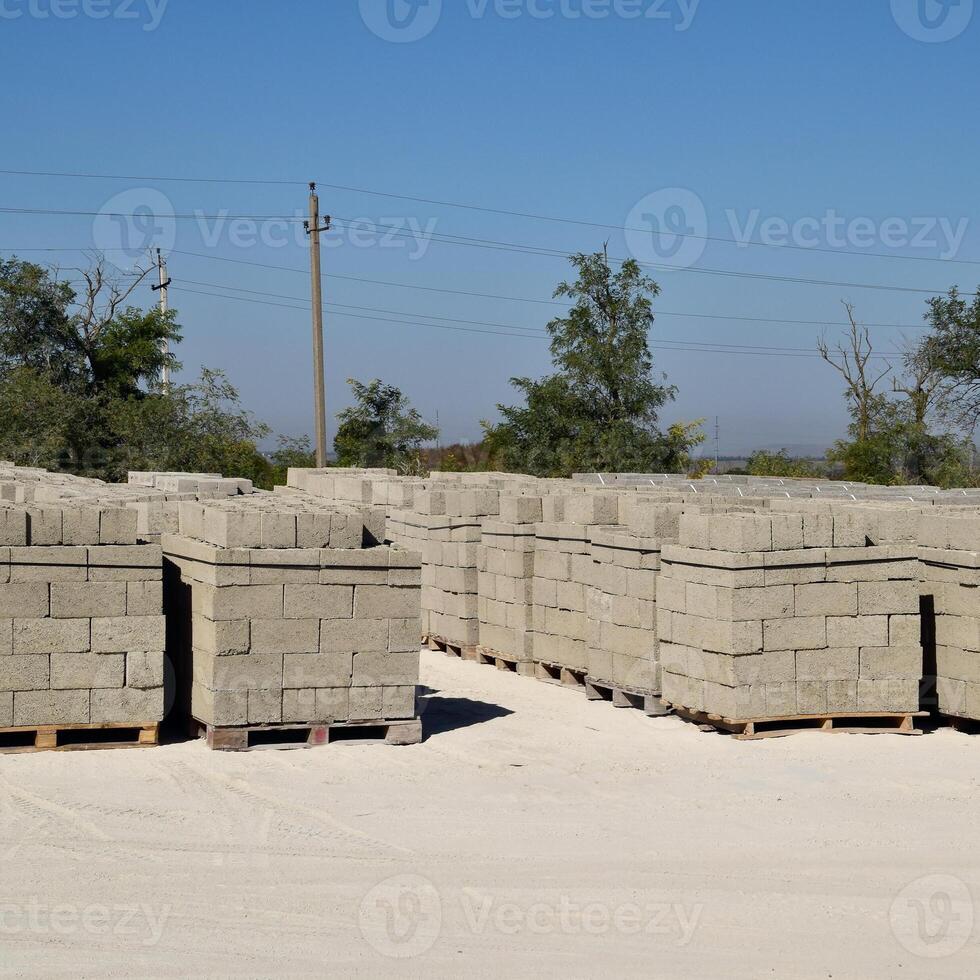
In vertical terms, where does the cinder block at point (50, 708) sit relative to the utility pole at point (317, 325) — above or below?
below

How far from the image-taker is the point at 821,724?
10891mm

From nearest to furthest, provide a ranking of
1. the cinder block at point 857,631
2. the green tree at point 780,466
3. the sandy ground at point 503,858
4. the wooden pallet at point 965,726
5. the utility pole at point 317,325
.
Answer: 1. the sandy ground at point 503,858
2. the cinder block at point 857,631
3. the wooden pallet at point 965,726
4. the utility pole at point 317,325
5. the green tree at point 780,466

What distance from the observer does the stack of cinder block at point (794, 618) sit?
1050cm

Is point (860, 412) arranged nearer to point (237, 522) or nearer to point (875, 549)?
Result: point (875, 549)

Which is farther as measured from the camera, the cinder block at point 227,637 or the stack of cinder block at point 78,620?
the cinder block at point 227,637

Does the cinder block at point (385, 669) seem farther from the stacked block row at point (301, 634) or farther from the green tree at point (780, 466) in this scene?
the green tree at point (780, 466)

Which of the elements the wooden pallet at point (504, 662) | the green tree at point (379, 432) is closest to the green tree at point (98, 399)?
the green tree at point (379, 432)

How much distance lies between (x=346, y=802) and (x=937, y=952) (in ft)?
13.2

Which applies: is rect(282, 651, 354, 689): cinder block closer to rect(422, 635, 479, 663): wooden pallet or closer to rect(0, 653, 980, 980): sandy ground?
rect(0, 653, 980, 980): sandy ground

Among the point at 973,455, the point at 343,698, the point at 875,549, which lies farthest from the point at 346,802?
the point at 973,455

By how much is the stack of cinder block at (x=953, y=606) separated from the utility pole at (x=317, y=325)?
1910 cm

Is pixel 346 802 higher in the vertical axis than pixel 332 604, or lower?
lower

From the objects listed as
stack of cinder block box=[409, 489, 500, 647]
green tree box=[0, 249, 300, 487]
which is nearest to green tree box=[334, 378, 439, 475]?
green tree box=[0, 249, 300, 487]

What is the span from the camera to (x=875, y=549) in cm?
1080
